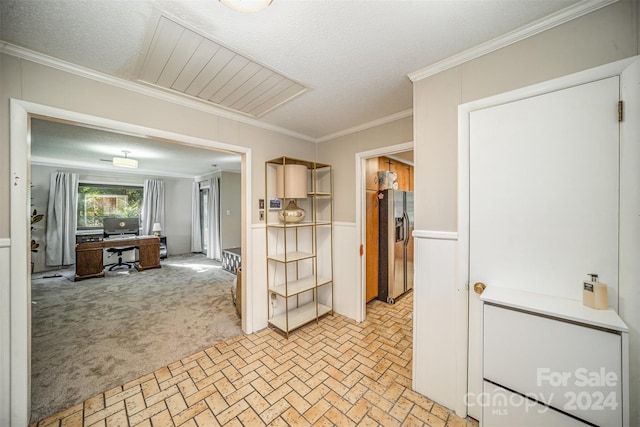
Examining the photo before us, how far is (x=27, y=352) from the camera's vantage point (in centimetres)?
146

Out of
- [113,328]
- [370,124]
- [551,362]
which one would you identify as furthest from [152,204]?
[551,362]

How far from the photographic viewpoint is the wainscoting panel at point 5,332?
1.35 metres

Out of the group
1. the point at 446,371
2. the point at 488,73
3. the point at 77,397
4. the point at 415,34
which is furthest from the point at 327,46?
the point at 77,397

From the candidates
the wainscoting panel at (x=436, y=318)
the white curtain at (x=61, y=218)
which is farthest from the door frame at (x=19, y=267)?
the white curtain at (x=61, y=218)

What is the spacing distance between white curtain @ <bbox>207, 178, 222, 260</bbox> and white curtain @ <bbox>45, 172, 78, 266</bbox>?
122 inches

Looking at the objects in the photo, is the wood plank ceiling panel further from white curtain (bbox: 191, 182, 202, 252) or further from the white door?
white curtain (bbox: 191, 182, 202, 252)

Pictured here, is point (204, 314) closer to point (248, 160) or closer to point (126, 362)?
point (126, 362)

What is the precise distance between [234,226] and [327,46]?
19.4 ft

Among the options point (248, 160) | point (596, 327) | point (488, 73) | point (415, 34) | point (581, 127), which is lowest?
point (596, 327)

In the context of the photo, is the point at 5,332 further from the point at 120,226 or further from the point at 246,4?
the point at 120,226

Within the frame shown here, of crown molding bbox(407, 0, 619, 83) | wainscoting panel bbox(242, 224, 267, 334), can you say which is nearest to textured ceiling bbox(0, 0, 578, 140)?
crown molding bbox(407, 0, 619, 83)

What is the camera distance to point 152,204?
21.9 ft

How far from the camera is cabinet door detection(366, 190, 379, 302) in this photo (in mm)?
3283

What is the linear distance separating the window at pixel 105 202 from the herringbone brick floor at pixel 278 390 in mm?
6299
